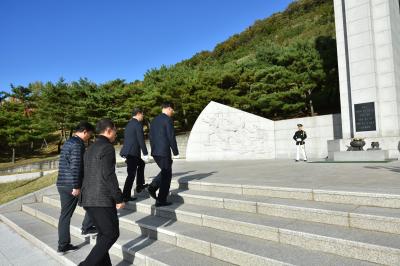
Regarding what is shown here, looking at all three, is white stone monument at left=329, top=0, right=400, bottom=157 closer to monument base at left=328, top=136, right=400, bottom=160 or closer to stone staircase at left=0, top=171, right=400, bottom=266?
monument base at left=328, top=136, right=400, bottom=160

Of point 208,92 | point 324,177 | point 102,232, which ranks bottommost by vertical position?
point 102,232

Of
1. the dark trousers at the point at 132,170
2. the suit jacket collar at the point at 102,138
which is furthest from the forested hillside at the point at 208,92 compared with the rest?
the suit jacket collar at the point at 102,138

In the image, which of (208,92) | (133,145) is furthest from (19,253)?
(208,92)

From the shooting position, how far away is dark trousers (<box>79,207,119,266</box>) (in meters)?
3.12

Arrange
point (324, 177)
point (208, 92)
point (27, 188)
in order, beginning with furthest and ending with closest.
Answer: point (208, 92) < point (27, 188) < point (324, 177)

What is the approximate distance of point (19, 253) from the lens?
5051 mm

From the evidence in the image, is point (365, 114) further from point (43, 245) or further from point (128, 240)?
point (43, 245)

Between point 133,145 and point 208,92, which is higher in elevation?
point 208,92

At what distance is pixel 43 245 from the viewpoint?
5039 millimetres

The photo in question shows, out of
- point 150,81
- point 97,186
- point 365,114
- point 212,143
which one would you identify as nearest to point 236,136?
point 212,143

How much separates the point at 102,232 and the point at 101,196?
1.21 ft

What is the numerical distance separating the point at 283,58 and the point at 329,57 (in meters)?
3.35

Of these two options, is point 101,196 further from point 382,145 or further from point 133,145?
point 382,145

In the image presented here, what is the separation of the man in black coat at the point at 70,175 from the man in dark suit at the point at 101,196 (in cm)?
94
